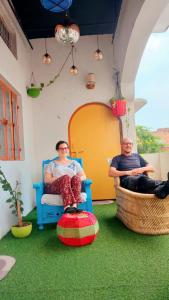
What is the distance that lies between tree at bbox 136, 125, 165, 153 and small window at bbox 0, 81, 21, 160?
7.69 feet

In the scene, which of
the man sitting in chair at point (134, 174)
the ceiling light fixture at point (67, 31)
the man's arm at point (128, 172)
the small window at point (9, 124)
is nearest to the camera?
the man sitting in chair at point (134, 174)

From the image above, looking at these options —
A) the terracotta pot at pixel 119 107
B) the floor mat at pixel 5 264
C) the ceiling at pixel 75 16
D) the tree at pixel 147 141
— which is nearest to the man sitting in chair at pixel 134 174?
the terracotta pot at pixel 119 107

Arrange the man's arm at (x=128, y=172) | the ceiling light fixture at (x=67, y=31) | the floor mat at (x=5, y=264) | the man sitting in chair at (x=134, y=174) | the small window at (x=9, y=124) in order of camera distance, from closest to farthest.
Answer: the floor mat at (x=5, y=264) < the man sitting in chair at (x=134, y=174) < the ceiling light fixture at (x=67, y=31) < the man's arm at (x=128, y=172) < the small window at (x=9, y=124)

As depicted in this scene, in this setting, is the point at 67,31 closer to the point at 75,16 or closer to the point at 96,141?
the point at 75,16

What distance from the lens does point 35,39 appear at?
4.61 meters

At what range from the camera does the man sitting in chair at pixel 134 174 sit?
7.59 feet

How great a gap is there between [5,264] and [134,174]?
173 centimetres

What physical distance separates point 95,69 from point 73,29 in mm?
1990

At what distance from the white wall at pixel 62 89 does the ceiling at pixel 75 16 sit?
32cm

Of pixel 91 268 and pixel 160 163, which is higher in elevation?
pixel 160 163

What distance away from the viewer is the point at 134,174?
2971 mm

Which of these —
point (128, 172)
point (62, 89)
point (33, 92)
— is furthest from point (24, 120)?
point (128, 172)

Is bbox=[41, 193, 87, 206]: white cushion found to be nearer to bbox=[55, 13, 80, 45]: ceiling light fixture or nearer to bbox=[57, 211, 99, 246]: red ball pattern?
bbox=[57, 211, 99, 246]: red ball pattern

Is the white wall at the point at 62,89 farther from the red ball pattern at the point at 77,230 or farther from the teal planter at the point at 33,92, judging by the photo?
the red ball pattern at the point at 77,230
